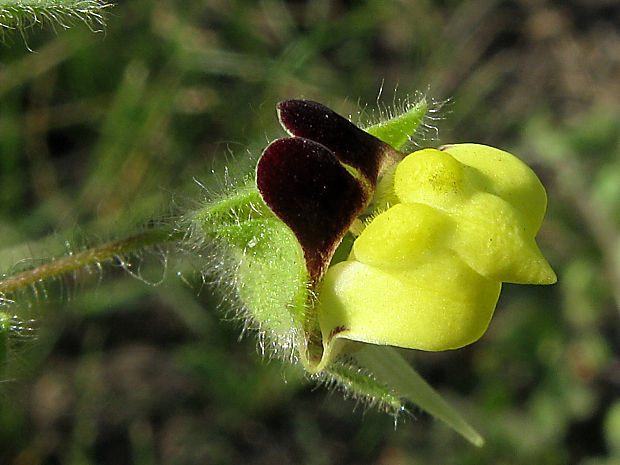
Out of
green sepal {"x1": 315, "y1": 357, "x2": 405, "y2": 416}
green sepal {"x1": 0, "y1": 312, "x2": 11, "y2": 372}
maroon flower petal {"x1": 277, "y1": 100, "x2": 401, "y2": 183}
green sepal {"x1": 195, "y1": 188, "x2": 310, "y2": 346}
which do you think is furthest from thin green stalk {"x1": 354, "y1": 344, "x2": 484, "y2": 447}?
green sepal {"x1": 0, "y1": 312, "x2": 11, "y2": 372}

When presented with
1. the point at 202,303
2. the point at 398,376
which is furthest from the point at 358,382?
the point at 202,303

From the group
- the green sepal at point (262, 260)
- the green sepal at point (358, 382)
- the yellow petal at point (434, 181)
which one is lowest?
the green sepal at point (358, 382)

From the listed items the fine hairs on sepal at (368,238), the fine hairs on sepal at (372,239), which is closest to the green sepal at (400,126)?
the fine hairs on sepal at (368,238)

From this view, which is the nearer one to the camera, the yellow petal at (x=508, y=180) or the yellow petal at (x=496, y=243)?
the yellow petal at (x=496, y=243)

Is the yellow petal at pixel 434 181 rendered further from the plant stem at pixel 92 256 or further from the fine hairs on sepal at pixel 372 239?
the plant stem at pixel 92 256

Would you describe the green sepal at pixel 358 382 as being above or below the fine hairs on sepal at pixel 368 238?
below

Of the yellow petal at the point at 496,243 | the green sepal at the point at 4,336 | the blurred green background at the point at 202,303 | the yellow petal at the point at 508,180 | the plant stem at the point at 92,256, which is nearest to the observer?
the yellow petal at the point at 496,243

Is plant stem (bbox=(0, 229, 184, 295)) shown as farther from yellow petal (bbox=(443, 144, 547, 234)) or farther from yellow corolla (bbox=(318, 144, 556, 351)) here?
yellow petal (bbox=(443, 144, 547, 234))

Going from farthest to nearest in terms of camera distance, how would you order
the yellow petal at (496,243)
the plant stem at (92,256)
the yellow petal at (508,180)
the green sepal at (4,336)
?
1. the plant stem at (92,256)
2. the green sepal at (4,336)
3. the yellow petal at (508,180)
4. the yellow petal at (496,243)
